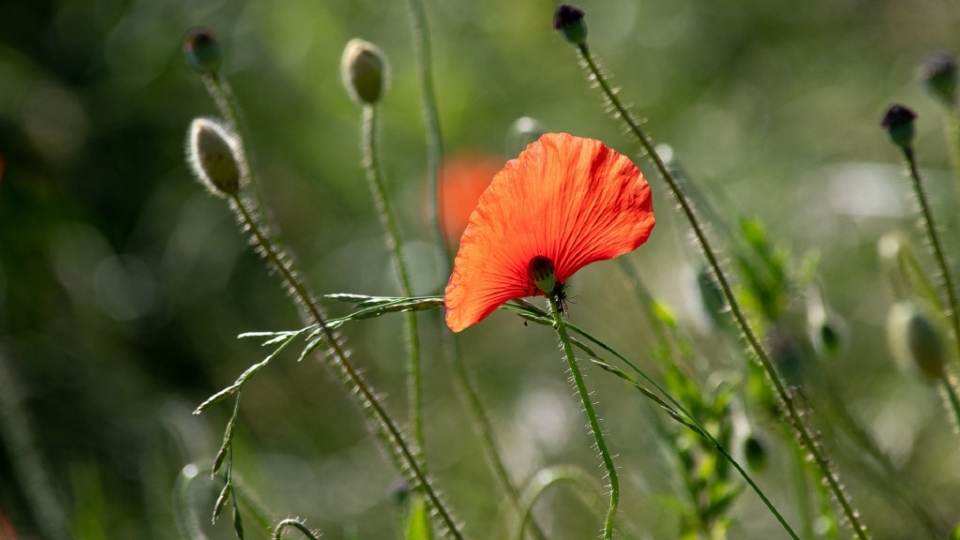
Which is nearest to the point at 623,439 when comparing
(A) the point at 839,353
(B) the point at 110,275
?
(A) the point at 839,353

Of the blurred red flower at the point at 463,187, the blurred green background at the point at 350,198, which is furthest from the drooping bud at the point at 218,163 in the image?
the blurred red flower at the point at 463,187

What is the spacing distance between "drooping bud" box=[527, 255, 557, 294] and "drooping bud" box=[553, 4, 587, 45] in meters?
0.22

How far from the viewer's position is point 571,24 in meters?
1.07

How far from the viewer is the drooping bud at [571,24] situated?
41.8 inches

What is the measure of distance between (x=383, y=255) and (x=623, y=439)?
99 cm

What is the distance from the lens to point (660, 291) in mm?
2873

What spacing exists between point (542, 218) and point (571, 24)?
8.1 inches

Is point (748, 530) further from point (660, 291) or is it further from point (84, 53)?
point (84, 53)

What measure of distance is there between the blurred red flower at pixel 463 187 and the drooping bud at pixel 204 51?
1370 mm

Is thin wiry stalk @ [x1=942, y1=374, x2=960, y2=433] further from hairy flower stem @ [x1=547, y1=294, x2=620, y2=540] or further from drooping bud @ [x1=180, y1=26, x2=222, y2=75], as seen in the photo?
drooping bud @ [x1=180, y1=26, x2=222, y2=75]

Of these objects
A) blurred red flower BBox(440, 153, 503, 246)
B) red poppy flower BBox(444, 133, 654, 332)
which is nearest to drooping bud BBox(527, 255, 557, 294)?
red poppy flower BBox(444, 133, 654, 332)

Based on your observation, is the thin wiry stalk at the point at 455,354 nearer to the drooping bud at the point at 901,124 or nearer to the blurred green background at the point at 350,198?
the drooping bud at the point at 901,124

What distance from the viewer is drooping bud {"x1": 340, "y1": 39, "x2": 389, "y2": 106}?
4.82 feet

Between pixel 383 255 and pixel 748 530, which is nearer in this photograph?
pixel 748 530
